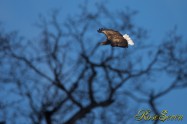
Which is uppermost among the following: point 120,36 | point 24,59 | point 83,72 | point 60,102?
point 24,59

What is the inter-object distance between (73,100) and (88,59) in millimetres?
2083

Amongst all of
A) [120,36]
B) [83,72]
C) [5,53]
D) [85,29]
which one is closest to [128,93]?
[83,72]

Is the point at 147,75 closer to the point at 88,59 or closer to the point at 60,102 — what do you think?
the point at 88,59

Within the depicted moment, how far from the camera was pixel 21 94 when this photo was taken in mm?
16172

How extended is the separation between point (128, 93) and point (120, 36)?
13.4 meters

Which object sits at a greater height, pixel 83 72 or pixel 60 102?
pixel 83 72

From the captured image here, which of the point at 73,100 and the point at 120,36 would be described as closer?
Answer: the point at 120,36

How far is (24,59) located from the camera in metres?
16.5

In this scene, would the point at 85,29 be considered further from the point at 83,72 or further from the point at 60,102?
the point at 60,102

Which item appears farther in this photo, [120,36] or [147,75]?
[147,75]

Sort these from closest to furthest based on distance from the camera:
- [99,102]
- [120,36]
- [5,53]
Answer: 1. [120,36]
2. [99,102]
3. [5,53]

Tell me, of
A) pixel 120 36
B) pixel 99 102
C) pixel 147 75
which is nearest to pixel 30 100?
pixel 99 102

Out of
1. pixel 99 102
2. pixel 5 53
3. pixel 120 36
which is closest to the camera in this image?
pixel 120 36

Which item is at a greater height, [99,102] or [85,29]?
[85,29]
